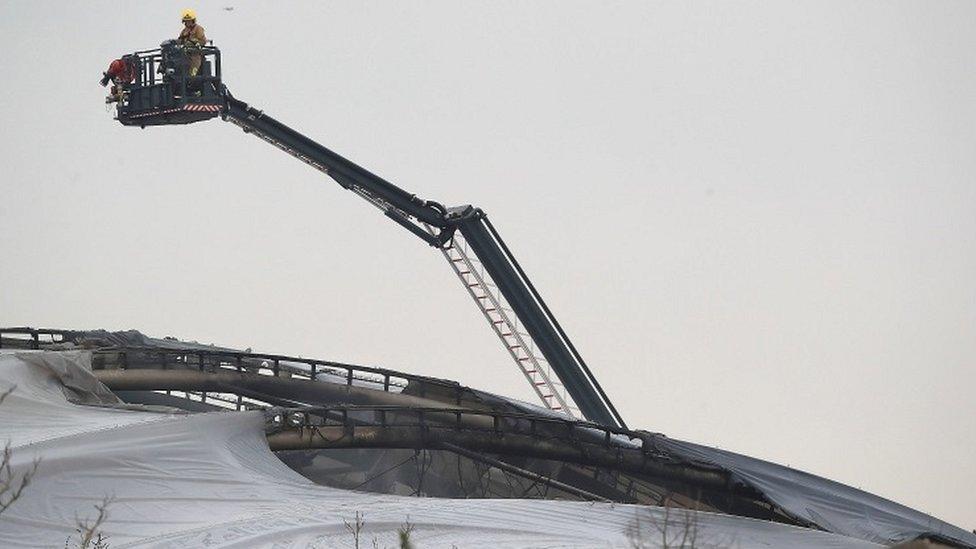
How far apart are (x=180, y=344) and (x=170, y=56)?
809 cm

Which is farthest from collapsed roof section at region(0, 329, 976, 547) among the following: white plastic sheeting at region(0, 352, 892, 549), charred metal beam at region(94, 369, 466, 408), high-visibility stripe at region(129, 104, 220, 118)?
high-visibility stripe at region(129, 104, 220, 118)

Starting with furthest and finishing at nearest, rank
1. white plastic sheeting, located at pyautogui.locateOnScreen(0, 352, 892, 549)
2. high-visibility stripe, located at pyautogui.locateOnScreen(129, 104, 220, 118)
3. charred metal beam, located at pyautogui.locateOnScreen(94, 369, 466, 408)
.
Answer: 1. high-visibility stripe, located at pyautogui.locateOnScreen(129, 104, 220, 118)
2. charred metal beam, located at pyautogui.locateOnScreen(94, 369, 466, 408)
3. white plastic sheeting, located at pyautogui.locateOnScreen(0, 352, 892, 549)

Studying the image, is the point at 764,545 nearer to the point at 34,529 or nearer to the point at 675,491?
the point at 675,491

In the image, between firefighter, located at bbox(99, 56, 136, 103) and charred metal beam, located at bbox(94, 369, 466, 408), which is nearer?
charred metal beam, located at bbox(94, 369, 466, 408)

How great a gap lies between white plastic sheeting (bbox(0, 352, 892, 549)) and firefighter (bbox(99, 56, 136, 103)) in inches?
606

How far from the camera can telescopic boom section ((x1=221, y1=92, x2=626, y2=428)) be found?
5516 centimetres

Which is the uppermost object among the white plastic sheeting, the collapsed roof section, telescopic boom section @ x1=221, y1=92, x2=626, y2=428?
telescopic boom section @ x1=221, y1=92, x2=626, y2=428

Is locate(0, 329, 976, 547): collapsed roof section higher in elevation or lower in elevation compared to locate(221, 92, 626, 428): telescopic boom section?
lower

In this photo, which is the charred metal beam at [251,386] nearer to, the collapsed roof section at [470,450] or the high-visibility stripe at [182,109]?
the collapsed roof section at [470,450]

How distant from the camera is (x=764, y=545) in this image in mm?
34594

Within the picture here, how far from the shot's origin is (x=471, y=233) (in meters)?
56.3

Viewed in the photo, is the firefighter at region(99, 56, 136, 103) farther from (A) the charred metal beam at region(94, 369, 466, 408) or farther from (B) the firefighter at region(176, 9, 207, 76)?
(A) the charred metal beam at region(94, 369, 466, 408)

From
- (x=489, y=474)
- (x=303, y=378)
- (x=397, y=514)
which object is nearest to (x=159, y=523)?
(x=397, y=514)

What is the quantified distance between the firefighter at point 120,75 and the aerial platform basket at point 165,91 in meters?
0.06
